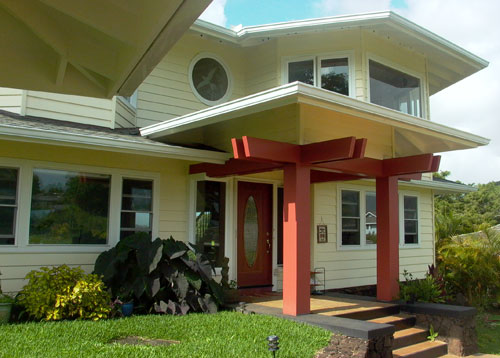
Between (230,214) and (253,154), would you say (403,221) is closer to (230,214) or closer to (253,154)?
(230,214)

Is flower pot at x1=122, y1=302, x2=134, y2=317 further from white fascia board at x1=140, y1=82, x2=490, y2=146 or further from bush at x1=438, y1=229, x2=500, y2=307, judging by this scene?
bush at x1=438, y1=229, x2=500, y2=307

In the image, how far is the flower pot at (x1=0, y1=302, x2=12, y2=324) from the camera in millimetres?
5832

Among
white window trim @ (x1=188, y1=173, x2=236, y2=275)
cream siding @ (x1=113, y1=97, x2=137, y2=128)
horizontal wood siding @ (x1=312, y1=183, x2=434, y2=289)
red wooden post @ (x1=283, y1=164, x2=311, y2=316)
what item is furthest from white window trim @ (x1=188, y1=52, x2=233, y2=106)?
red wooden post @ (x1=283, y1=164, x2=311, y2=316)

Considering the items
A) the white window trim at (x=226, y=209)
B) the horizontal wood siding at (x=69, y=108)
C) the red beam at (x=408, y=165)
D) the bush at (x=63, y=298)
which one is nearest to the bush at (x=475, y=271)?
the red beam at (x=408, y=165)

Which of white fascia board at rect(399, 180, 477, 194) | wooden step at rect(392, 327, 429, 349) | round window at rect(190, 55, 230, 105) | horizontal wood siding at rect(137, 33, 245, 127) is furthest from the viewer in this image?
white fascia board at rect(399, 180, 477, 194)

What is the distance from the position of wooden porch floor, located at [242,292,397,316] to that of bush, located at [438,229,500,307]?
178 inches

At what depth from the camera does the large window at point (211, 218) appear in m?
8.70

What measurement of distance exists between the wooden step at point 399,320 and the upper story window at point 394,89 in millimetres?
4678

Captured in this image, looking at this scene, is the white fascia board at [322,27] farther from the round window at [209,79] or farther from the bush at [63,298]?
the bush at [63,298]

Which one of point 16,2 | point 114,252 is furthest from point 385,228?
Answer: point 16,2

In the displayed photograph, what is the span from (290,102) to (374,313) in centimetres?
363

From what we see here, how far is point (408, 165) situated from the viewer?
25.3 ft

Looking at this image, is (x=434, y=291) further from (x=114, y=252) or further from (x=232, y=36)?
(x=232, y=36)

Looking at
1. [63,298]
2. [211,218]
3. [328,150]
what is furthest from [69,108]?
[328,150]
